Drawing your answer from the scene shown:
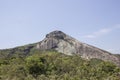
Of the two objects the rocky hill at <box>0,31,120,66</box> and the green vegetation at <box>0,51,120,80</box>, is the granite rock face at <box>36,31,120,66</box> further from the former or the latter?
the green vegetation at <box>0,51,120,80</box>

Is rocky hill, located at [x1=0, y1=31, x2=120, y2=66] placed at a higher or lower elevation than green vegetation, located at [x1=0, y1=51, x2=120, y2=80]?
lower

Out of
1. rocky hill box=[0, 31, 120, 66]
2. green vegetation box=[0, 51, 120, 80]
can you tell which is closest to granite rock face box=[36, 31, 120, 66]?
rocky hill box=[0, 31, 120, 66]

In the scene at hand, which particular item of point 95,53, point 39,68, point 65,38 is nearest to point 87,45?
point 95,53

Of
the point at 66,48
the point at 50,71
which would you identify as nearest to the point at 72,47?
the point at 66,48

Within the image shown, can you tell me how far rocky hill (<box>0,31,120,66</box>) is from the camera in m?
171

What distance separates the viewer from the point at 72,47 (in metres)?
180

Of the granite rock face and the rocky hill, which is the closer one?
the granite rock face

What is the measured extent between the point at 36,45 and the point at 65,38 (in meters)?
23.7

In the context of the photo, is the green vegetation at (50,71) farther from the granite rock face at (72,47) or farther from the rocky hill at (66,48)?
the rocky hill at (66,48)

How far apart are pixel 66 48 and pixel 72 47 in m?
4.49

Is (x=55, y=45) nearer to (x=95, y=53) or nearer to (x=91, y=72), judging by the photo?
(x=95, y=53)

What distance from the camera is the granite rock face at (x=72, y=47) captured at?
17029 cm

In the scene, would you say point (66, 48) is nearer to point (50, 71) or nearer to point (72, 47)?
point (72, 47)

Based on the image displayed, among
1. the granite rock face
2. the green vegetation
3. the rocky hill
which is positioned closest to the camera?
the green vegetation
